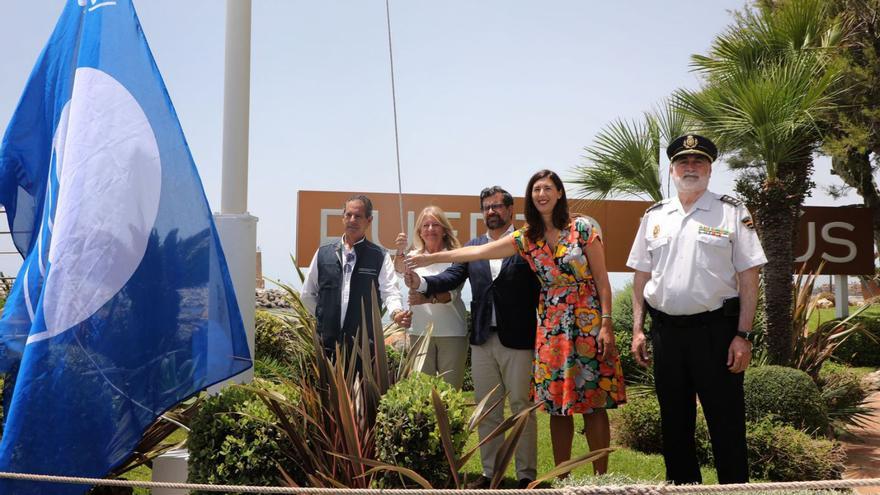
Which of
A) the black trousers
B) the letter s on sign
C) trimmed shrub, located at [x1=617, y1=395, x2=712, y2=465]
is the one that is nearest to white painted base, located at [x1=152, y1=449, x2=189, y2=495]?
the black trousers

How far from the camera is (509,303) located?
4.26 meters

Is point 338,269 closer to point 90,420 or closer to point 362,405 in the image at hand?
point 362,405

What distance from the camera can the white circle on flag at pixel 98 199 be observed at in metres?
3.03

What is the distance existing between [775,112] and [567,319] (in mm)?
4064

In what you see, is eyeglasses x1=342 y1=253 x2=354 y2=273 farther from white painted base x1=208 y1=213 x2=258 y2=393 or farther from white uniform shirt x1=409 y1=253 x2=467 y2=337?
white painted base x1=208 y1=213 x2=258 y2=393

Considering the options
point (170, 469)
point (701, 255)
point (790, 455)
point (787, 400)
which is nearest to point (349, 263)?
point (170, 469)

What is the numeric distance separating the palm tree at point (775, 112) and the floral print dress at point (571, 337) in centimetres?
375

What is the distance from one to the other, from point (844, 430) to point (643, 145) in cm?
388

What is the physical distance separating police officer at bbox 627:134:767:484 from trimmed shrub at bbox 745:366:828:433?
8.30 ft

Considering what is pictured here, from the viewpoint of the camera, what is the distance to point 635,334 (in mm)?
3730

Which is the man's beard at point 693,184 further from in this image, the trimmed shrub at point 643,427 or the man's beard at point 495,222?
the trimmed shrub at point 643,427

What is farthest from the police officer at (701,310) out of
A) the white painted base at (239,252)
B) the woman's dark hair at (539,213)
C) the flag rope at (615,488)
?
the white painted base at (239,252)

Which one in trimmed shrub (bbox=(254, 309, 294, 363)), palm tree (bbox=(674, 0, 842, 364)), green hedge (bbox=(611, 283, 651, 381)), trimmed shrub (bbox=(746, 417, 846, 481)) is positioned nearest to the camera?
trimmed shrub (bbox=(746, 417, 846, 481))

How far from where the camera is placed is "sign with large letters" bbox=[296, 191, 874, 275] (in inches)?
406
